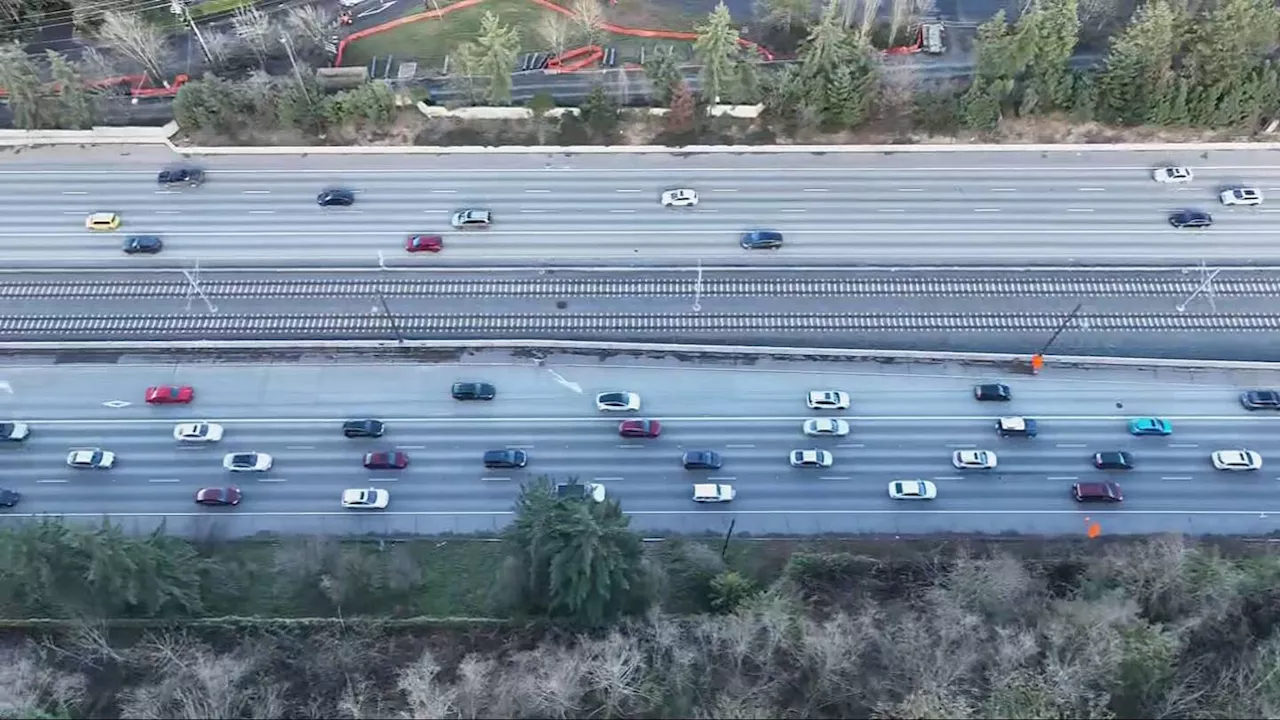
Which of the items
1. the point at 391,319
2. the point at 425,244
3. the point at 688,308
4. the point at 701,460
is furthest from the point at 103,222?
the point at 701,460

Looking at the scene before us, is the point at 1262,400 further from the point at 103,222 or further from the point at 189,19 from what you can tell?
the point at 189,19

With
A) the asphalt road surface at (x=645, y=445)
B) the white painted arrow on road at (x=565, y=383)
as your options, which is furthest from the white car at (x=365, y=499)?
the white painted arrow on road at (x=565, y=383)

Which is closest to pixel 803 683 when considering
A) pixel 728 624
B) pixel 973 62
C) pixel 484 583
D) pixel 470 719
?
pixel 728 624

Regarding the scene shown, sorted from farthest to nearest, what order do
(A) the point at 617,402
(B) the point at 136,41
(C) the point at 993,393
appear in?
(B) the point at 136,41 < (A) the point at 617,402 < (C) the point at 993,393

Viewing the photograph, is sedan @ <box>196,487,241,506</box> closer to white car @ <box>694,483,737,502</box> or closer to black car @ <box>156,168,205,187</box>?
black car @ <box>156,168,205,187</box>

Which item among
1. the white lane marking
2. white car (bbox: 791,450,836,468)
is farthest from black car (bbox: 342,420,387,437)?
white car (bbox: 791,450,836,468)

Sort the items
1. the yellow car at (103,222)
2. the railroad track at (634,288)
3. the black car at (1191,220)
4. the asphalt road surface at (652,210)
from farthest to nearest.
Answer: the yellow car at (103,222)
the asphalt road surface at (652,210)
the black car at (1191,220)
the railroad track at (634,288)

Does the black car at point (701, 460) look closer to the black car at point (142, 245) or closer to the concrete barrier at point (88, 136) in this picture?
the black car at point (142, 245)
